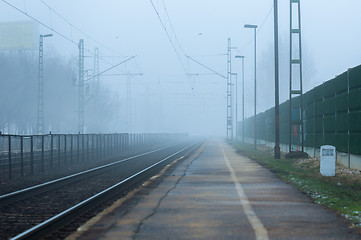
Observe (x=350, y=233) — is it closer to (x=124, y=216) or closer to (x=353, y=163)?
(x=124, y=216)

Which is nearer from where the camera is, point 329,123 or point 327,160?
point 327,160

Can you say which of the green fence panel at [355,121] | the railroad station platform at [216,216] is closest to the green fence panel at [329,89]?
the green fence panel at [355,121]

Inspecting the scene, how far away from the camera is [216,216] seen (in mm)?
10289

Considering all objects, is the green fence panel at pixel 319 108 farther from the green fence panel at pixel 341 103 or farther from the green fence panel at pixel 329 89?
the green fence panel at pixel 341 103

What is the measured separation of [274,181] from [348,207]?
20.9 ft

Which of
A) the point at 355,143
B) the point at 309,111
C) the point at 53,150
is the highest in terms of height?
the point at 309,111

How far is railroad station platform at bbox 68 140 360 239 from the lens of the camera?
8562mm

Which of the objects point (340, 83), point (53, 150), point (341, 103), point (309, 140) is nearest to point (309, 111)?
point (309, 140)

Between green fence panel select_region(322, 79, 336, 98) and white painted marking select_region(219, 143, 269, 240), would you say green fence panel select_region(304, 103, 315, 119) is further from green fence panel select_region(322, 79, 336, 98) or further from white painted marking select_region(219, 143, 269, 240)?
white painted marking select_region(219, 143, 269, 240)

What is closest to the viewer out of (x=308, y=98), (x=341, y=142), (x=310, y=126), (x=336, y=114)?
(x=341, y=142)

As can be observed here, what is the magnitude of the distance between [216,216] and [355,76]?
10.9 metres

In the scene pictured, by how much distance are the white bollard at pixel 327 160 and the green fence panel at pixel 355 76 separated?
Result: 2564 millimetres

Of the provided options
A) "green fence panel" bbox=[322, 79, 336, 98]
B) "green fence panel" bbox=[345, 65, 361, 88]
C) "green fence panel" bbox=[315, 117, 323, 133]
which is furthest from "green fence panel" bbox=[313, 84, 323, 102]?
"green fence panel" bbox=[345, 65, 361, 88]

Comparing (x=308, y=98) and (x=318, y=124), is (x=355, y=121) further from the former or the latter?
(x=308, y=98)
